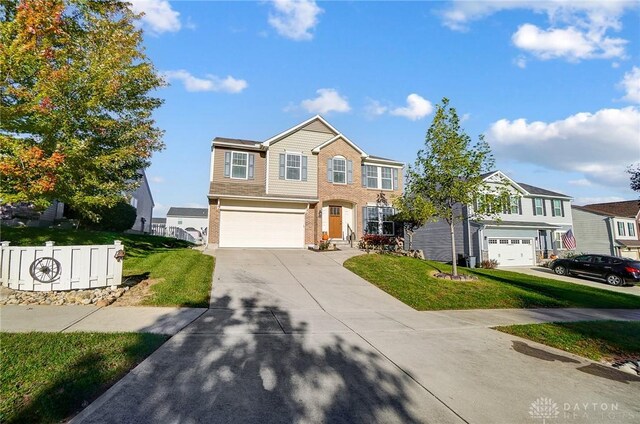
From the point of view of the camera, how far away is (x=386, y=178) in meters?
24.3

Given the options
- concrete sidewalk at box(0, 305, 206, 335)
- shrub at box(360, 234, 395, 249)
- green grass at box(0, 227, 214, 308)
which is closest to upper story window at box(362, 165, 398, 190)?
shrub at box(360, 234, 395, 249)

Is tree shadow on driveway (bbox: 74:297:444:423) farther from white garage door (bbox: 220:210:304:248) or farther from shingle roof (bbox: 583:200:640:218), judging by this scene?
shingle roof (bbox: 583:200:640:218)

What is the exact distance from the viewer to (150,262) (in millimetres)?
12312

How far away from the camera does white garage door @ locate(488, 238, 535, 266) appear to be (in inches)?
997

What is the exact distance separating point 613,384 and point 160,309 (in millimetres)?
8466

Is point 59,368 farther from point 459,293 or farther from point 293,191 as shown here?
point 293,191

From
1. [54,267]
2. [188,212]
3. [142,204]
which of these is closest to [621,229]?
[54,267]

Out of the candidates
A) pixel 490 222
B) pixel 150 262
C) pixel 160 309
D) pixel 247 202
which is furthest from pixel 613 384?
pixel 490 222

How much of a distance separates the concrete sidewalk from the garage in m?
12.4

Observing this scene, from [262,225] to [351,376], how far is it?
16.6 metres

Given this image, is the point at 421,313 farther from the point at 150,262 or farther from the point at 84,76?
the point at 84,76

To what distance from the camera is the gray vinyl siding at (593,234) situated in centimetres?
3403

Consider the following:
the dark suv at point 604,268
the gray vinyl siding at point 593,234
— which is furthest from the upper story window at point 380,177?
the gray vinyl siding at point 593,234

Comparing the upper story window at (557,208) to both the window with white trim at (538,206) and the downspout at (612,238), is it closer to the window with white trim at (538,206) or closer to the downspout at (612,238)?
the window with white trim at (538,206)
